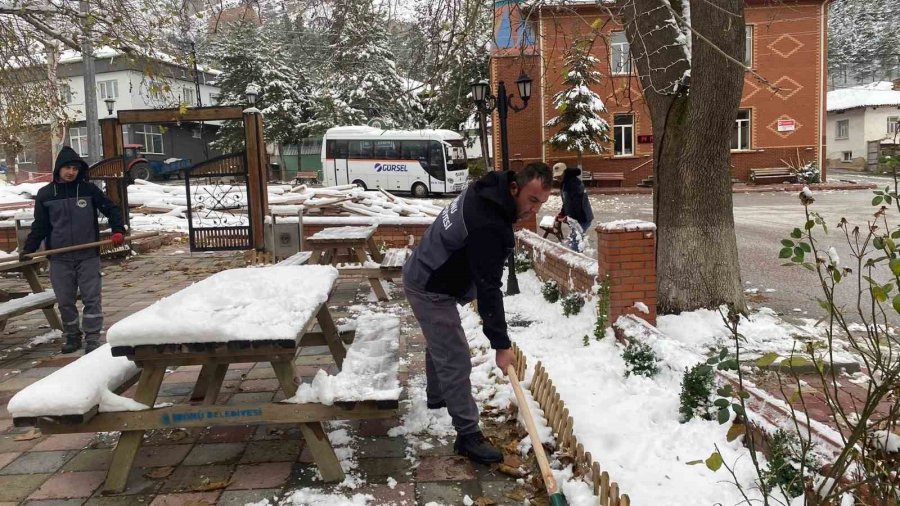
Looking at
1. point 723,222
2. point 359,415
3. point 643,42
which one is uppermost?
point 643,42

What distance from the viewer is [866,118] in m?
38.7

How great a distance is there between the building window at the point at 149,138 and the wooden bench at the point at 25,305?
41.6 m

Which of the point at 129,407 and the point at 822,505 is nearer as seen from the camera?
the point at 822,505

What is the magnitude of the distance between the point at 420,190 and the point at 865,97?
29.8 meters

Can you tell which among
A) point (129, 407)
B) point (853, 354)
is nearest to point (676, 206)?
point (853, 354)

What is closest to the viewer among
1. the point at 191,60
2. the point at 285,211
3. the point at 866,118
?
the point at 191,60

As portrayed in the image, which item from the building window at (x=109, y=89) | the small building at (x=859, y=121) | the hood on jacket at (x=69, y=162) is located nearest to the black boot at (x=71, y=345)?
the hood on jacket at (x=69, y=162)

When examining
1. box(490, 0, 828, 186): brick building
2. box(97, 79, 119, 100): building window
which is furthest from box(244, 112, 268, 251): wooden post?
box(97, 79, 119, 100): building window

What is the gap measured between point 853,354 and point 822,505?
3603 millimetres

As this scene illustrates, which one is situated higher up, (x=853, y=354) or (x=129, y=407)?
(x=129, y=407)

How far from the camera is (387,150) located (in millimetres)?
29281

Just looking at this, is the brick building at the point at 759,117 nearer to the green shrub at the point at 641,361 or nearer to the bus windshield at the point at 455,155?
the bus windshield at the point at 455,155

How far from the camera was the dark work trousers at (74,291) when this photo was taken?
5734 mm

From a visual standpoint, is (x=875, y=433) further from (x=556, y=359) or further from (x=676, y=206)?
(x=676, y=206)
